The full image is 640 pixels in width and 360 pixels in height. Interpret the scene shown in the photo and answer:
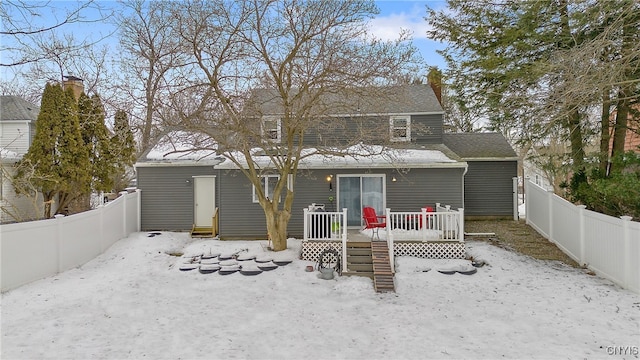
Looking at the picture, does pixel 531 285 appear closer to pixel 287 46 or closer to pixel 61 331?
pixel 287 46

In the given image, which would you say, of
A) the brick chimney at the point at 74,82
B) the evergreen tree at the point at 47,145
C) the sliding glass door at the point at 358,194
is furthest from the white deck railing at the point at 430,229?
the brick chimney at the point at 74,82

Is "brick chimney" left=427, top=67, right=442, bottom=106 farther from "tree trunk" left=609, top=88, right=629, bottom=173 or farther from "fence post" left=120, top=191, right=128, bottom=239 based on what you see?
"fence post" left=120, top=191, right=128, bottom=239

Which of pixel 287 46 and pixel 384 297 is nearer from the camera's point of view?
pixel 384 297

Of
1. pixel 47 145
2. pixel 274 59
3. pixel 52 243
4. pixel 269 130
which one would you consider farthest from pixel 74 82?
pixel 274 59

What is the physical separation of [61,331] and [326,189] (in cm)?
867

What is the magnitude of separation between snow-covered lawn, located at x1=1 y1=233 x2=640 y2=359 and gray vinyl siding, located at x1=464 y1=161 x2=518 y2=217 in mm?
6013

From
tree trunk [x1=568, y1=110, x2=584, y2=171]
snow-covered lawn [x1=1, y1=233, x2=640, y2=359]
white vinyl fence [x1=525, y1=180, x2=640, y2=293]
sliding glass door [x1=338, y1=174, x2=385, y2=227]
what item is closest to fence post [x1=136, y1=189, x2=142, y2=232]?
snow-covered lawn [x1=1, y1=233, x2=640, y2=359]

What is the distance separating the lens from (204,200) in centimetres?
1460

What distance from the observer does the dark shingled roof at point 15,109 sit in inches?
677

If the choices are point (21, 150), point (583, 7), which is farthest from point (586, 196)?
point (21, 150)

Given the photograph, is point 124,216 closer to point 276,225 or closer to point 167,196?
point 167,196

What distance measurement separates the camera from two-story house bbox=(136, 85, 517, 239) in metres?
12.2

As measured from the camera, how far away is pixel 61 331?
18.7ft

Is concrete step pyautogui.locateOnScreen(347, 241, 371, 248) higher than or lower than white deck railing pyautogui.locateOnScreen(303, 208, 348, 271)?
lower
